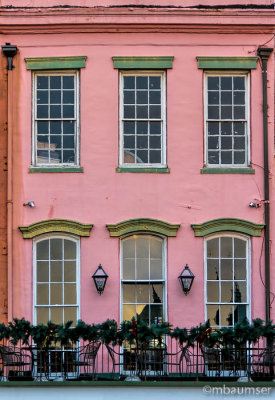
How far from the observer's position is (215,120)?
69.2 ft

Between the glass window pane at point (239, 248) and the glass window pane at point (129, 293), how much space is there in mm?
2226

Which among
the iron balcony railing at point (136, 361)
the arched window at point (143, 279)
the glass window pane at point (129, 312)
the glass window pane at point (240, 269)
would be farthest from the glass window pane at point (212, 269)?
the glass window pane at point (129, 312)

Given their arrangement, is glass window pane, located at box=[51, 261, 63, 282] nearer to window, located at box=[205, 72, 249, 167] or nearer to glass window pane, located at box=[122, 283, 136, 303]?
glass window pane, located at box=[122, 283, 136, 303]

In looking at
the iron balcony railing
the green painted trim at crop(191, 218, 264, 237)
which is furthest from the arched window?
the green painted trim at crop(191, 218, 264, 237)

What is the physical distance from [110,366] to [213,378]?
240 centimetres

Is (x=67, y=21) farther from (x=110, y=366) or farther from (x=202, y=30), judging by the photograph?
(x=110, y=366)

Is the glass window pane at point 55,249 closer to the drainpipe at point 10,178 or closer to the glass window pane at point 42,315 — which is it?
the drainpipe at point 10,178

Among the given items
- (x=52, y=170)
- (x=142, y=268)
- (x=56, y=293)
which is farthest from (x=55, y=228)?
(x=142, y=268)

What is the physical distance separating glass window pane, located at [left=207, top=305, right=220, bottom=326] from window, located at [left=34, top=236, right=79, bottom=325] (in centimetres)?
271

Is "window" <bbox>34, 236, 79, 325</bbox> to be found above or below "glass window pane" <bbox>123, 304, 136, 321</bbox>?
above

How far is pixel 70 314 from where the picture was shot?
20.7m

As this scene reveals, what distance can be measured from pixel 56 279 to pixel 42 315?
79 cm

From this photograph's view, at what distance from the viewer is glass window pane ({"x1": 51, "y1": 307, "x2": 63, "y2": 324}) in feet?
67.7

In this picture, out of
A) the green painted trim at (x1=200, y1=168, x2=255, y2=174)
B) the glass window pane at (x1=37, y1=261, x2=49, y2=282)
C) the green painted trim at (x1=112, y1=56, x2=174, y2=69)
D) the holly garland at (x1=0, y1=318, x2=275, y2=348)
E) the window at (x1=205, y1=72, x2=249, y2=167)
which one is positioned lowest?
the holly garland at (x1=0, y1=318, x2=275, y2=348)
